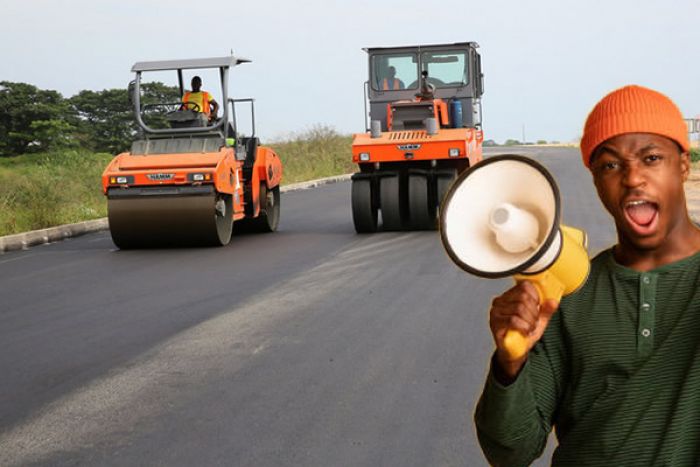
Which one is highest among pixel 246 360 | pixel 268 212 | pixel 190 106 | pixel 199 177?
pixel 190 106

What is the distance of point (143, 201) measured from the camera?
15.1m

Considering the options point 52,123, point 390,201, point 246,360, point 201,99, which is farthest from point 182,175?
point 52,123

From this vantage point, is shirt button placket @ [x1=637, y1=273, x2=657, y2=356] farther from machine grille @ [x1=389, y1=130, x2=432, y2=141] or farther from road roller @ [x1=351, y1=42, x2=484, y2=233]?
machine grille @ [x1=389, y1=130, x2=432, y2=141]

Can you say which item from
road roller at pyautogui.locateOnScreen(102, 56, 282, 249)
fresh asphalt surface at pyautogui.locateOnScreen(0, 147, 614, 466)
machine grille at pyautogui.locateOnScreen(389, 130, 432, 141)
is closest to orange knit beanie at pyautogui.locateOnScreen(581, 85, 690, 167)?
fresh asphalt surface at pyautogui.locateOnScreen(0, 147, 614, 466)

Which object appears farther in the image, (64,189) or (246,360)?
(64,189)

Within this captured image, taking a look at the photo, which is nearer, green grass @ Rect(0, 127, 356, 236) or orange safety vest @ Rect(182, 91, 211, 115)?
orange safety vest @ Rect(182, 91, 211, 115)

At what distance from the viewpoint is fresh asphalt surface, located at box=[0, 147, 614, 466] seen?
555 centimetres

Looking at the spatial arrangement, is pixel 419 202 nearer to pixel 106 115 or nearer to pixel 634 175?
pixel 634 175

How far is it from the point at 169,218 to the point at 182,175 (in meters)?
0.61

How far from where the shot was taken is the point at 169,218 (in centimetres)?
1509

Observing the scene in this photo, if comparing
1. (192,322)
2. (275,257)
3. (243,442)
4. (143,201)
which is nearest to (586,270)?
(243,442)

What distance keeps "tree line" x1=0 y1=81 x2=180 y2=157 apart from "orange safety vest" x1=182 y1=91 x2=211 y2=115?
120 ft

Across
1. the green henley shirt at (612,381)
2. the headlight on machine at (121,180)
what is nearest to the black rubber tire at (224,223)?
the headlight on machine at (121,180)

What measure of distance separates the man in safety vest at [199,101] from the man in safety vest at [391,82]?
398 cm
